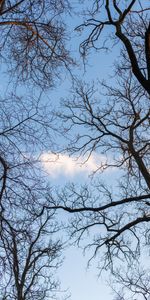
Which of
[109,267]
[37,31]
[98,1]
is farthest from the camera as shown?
[109,267]

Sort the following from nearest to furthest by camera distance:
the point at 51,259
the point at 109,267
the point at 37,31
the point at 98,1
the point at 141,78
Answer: the point at 141,78
the point at 37,31
the point at 98,1
the point at 109,267
the point at 51,259

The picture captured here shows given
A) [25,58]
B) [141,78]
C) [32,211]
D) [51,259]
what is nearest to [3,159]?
[32,211]

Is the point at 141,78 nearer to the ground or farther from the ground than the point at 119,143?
nearer to the ground

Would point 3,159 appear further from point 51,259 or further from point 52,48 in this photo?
point 51,259

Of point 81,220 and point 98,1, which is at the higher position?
point 98,1

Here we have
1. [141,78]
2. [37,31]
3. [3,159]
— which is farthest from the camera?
[37,31]

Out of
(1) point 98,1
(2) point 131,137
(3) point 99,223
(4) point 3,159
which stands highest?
(2) point 131,137

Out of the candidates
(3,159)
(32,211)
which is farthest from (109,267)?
(3,159)

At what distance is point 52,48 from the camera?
775 centimetres

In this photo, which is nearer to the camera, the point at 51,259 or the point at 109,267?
the point at 109,267

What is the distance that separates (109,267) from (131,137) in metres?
3.77

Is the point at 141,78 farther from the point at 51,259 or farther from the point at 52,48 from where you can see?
the point at 51,259

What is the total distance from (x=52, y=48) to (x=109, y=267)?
6480 millimetres

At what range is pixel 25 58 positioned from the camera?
25.3ft
